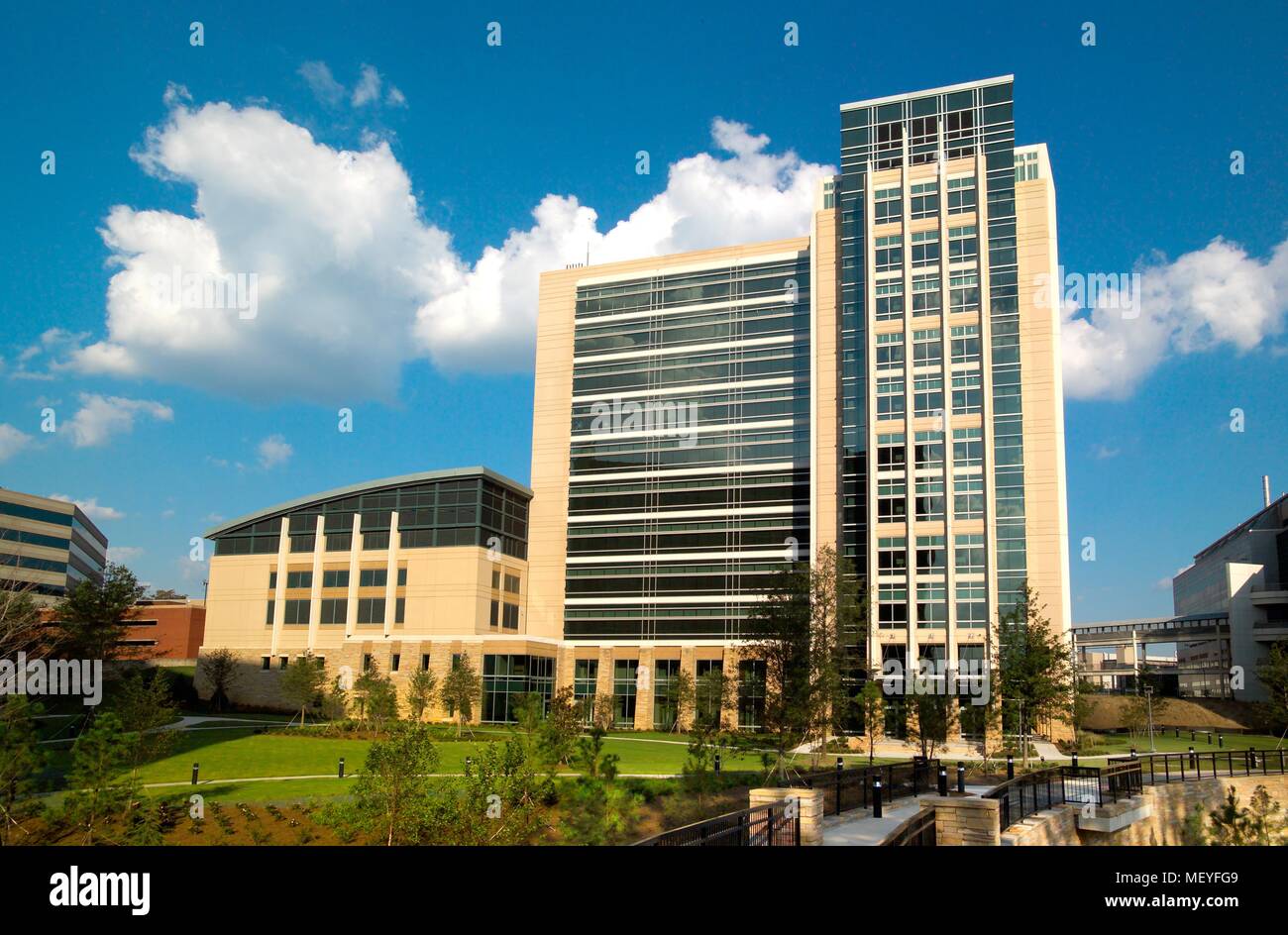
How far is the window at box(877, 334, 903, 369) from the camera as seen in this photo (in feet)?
207

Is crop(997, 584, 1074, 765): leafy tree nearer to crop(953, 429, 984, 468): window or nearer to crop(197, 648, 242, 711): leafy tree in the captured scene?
crop(953, 429, 984, 468): window

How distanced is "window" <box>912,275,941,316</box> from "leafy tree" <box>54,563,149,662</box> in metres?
51.7

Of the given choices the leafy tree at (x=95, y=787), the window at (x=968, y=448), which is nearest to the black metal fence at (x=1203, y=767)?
the leafy tree at (x=95, y=787)

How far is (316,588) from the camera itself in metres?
66.2

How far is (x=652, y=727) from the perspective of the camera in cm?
6569

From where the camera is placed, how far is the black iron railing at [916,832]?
17.0 metres

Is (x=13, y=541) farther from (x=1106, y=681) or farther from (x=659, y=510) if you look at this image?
(x=1106, y=681)

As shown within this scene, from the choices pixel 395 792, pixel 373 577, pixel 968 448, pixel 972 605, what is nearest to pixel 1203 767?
pixel 972 605

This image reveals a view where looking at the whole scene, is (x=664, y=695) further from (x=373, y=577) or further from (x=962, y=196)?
(x=962, y=196)

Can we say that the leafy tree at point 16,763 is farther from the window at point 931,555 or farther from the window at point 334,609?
the window at point 931,555

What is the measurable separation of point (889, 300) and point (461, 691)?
3832 cm

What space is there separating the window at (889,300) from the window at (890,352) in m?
1.35

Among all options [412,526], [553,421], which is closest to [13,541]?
[412,526]
